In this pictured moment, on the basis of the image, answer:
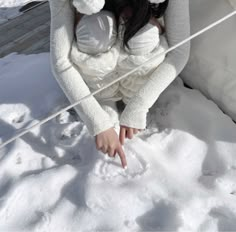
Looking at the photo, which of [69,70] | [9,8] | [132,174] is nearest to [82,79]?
[69,70]

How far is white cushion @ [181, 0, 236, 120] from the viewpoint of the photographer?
119 cm

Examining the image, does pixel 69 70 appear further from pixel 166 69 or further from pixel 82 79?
pixel 166 69

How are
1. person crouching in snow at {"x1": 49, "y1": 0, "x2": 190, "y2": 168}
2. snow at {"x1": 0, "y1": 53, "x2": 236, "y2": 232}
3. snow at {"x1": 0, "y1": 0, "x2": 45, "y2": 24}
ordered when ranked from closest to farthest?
snow at {"x1": 0, "y1": 53, "x2": 236, "y2": 232}, person crouching in snow at {"x1": 49, "y1": 0, "x2": 190, "y2": 168}, snow at {"x1": 0, "y1": 0, "x2": 45, "y2": 24}

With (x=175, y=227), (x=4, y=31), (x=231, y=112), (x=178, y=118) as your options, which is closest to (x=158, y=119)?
(x=178, y=118)

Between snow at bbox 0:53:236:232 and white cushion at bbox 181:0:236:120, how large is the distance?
53mm

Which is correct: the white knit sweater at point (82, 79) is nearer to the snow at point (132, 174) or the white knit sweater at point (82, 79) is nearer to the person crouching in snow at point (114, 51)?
the person crouching in snow at point (114, 51)

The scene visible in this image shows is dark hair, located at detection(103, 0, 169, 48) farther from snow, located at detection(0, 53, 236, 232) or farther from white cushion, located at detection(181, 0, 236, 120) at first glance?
snow, located at detection(0, 53, 236, 232)

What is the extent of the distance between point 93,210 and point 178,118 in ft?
1.44

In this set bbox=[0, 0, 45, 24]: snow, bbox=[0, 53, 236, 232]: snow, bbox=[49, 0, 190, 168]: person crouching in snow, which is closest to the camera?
bbox=[0, 53, 236, 232]: snow

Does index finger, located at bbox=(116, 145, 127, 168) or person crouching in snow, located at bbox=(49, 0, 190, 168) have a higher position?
person crouching in snow, located at bbox=(49, 0, 190, 168)

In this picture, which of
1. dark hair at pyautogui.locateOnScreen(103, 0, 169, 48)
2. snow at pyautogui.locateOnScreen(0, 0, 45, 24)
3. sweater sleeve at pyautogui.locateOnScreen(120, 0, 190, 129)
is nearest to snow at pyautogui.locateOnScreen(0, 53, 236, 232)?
sweater sleeve at pyautogui.locateOnScreen(120, 0, 190, 129)

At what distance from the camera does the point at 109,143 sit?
1092 millimetres

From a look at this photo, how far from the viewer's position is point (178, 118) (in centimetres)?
130

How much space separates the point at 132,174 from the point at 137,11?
44 centimetres
